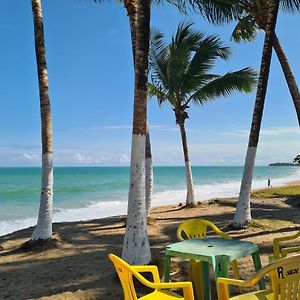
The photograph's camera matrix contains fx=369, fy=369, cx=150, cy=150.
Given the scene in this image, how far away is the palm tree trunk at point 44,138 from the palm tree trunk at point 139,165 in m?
3.10

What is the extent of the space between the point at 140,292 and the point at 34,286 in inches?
71.0

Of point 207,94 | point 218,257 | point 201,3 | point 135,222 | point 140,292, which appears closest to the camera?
point 218,257

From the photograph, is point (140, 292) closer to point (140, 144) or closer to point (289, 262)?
point (140, 144)

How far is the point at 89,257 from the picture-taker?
7.21 m

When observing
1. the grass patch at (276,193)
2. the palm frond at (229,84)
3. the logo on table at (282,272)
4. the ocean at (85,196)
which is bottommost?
the ocean at (85,196)

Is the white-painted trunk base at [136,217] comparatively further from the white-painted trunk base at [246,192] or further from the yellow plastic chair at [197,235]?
the white-painted trunk base at [246,192]

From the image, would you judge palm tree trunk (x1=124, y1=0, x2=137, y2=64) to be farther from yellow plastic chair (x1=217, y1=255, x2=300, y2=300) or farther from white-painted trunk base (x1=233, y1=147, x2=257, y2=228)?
yellow plastic chair (x1=217, y1=255, x2=300, y2=300)

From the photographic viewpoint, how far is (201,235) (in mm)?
5168

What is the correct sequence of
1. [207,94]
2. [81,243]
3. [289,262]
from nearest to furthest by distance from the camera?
[289,262]
[81,243]
[207,94]

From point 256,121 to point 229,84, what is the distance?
228 inches

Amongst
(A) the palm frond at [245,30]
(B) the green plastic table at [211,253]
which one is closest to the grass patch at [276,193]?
(A) the palm frond at [245,30]

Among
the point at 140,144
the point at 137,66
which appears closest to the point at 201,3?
the point at 137,66

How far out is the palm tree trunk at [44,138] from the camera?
26.6 feet

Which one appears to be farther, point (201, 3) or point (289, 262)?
point (201, 3)
